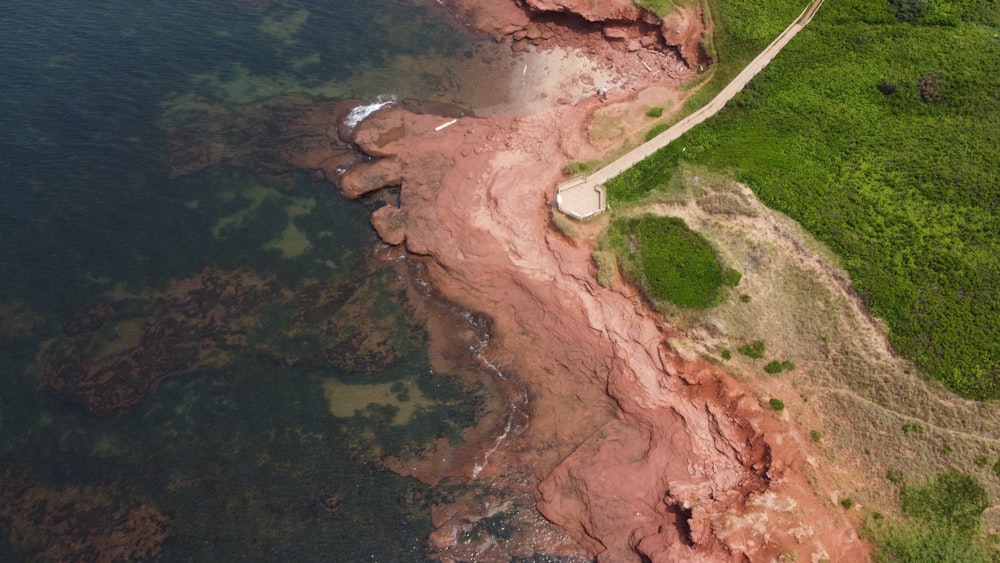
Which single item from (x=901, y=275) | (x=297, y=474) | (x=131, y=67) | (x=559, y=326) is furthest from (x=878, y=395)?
(x=131, y=67)

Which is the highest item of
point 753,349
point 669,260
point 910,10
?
point 910,10

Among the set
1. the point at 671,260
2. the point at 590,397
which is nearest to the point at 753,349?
the point at 671,260

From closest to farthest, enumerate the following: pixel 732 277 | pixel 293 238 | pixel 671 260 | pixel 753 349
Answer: pixel 753 349
pixel 732 277
pixel 671 260
pixel 293 238

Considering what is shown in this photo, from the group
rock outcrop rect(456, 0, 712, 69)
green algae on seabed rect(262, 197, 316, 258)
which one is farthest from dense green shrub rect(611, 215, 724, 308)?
green algae on seabed rect(262, 197, 316, 258)

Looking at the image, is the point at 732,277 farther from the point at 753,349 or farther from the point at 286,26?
the point at 286,26

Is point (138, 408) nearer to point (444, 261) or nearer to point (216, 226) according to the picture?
point (216, 226)

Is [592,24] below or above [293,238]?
above

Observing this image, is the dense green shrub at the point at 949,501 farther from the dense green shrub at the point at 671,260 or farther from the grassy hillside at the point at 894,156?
the dense green shrub at the point at 671,260
